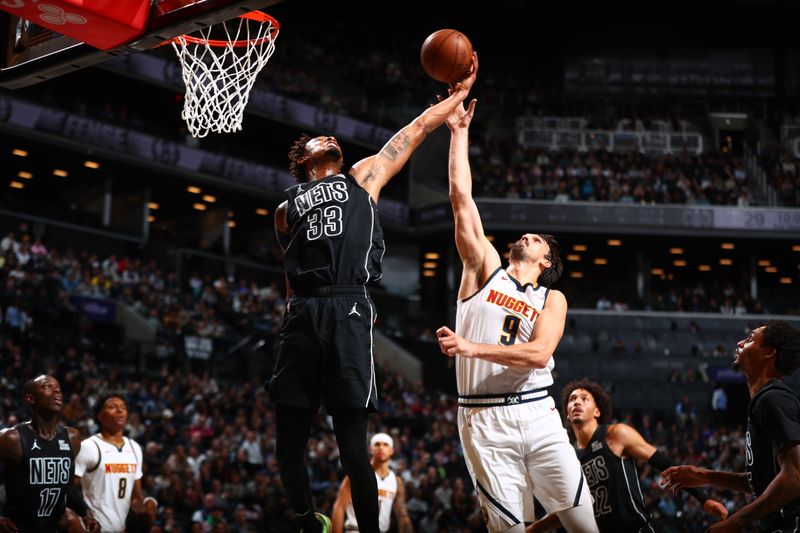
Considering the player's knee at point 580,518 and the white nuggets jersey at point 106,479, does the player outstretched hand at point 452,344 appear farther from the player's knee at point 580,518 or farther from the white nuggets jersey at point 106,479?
the white nuggets jersey at point 106,479

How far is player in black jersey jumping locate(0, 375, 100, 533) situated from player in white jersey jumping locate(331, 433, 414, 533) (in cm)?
231

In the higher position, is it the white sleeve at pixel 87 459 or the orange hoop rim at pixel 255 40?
the orange hoop rim at pixel 255 40

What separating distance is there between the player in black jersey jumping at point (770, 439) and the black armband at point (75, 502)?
Answer: 447 cm

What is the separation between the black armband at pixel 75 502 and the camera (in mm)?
7035

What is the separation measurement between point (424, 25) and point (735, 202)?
1569cm

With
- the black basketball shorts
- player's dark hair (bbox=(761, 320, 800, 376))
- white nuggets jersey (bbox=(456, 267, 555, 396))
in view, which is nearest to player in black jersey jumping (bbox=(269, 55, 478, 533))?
the black basketball shorts

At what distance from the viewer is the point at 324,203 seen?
4859 millimetres

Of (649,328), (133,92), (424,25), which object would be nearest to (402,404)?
(649,328)

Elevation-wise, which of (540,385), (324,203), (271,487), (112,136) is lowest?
(271,487)

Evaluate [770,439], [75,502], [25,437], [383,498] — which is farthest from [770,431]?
[383,498]

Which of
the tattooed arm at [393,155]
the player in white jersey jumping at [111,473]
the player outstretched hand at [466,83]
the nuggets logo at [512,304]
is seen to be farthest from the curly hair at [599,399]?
the player in white jersey jumping at [111,473]

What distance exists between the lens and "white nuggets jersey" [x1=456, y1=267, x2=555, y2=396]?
566 centimetres

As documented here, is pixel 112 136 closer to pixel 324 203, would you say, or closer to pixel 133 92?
pixel 133 92

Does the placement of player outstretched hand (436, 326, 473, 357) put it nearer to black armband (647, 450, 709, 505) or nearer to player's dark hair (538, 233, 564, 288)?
player's dark hair (538, 233, 564, 288)
